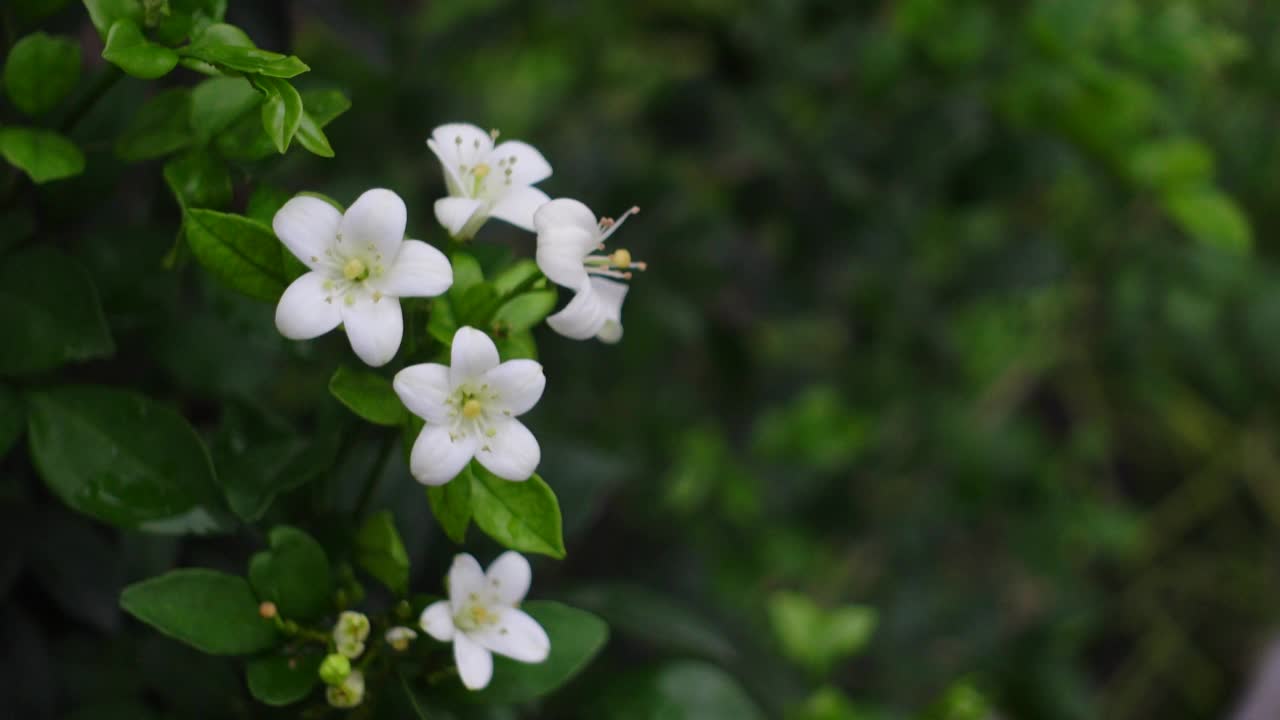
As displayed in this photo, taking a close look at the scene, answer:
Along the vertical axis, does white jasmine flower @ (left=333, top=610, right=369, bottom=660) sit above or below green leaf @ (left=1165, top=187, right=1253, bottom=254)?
below

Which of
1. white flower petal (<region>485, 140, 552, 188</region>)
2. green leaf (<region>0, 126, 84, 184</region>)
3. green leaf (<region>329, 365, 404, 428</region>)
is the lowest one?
green leaf (<region>0, 126, 84, 184</region>)

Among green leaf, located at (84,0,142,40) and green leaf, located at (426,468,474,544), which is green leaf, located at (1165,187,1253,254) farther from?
green leaf, located at (84,0,142,40)

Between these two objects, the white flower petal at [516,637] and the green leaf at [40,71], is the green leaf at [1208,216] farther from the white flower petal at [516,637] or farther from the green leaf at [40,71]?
the green leaf at [40,71]

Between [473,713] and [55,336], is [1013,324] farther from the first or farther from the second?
[55,336]

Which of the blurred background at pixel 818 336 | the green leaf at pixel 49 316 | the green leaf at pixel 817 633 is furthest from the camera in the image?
the green leaf at pixel 817 633

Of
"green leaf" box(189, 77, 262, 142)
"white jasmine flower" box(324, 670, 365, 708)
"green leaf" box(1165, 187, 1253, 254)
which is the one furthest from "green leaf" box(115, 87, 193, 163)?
"green leaf" box(1165, 187, 1253, 254)

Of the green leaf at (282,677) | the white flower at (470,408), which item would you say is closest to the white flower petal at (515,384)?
the white flower at (470,408)

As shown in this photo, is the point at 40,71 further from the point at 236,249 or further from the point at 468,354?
the point at 468,354
